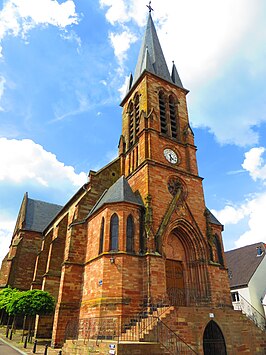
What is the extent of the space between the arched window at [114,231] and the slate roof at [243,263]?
19134 millimetres

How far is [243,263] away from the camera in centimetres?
3391

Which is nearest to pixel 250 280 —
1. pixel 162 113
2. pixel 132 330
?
pixel 162 113

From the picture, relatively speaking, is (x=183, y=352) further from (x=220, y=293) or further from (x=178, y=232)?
(x=178, y=232)

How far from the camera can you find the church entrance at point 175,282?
17.7 metres

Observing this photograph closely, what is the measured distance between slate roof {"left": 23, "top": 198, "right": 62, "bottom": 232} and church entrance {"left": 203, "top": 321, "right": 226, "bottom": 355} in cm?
2589

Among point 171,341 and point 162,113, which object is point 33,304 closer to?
point 171,341

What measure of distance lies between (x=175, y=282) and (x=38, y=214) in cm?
2587

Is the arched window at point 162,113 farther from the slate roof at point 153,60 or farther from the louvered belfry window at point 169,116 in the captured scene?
the slate roof at point 153,60

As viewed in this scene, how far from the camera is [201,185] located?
22781 millimetres

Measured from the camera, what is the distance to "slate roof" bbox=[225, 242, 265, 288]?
1211 inches

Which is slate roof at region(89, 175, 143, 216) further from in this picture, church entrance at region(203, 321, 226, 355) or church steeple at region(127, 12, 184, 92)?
church steeple at region(127, 12, 184, 92)

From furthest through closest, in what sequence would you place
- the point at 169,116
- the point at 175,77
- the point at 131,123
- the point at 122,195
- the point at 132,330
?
the point at 175,77 < the point at 131,123 < the point at 169,116 < the point at 122,195 < the point at 132,330

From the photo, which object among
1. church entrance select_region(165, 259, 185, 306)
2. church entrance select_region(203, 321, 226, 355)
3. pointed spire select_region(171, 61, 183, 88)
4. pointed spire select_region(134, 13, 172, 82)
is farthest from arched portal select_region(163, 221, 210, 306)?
pointed spire select_region(171, 61, 183, 88)

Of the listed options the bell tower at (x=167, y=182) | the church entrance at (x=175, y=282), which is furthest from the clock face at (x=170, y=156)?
the church entrance at (x=175, y=282)
